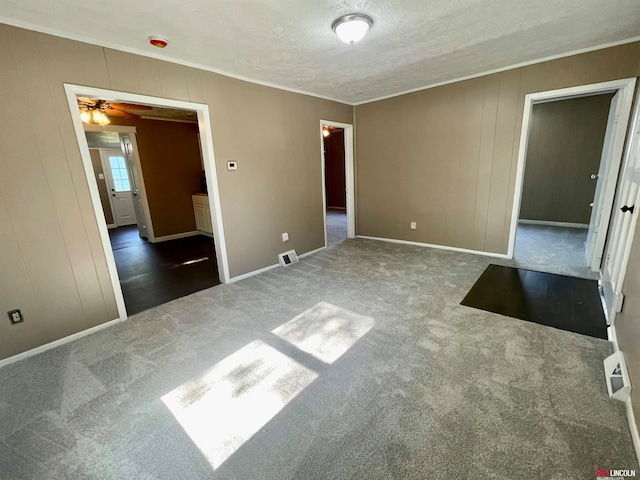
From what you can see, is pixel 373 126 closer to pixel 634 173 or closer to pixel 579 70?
pixel 579 70

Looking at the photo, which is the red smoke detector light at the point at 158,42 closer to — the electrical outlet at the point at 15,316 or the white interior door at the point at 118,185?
the electrical outlet at the point at 15,316

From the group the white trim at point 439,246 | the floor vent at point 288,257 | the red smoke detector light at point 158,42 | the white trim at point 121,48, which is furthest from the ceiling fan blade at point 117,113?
the white trim at point 439,246

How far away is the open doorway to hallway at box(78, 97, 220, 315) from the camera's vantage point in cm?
437

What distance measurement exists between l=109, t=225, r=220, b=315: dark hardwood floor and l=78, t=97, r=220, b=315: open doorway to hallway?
1 cm

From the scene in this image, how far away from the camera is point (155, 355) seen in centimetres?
223

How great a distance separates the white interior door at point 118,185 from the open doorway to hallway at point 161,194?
34cm

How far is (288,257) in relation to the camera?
429cm

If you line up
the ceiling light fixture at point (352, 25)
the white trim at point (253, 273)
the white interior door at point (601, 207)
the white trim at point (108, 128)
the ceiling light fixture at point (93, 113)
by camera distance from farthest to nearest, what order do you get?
the white trim at point (108, 128)
the ceiling light fixture at point (93, 113)
the white trim at point (253, 273)
the white interior door at point (601, 207)
the ceiling light fixture at point (352, 25)

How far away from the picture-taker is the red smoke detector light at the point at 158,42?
2.38 m

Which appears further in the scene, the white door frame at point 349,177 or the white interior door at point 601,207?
the white door frame at point 349,177

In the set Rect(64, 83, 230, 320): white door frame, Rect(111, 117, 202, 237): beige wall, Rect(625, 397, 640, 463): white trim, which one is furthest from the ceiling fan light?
Rect(625, 397, 640, 463): white trim

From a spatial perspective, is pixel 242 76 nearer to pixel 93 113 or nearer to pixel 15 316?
pixel 93 113

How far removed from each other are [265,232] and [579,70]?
4.24m

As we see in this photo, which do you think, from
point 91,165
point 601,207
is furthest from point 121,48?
point 601,207
